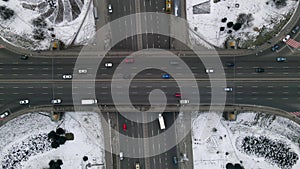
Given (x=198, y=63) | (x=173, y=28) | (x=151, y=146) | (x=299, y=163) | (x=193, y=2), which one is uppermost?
(x=193, y=2)

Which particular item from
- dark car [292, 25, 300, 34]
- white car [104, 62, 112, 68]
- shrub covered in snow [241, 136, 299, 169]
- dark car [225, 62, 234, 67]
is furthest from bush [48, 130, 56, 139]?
dark car [292, 25, 300, 34]

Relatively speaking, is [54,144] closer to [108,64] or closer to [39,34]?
[108,64]

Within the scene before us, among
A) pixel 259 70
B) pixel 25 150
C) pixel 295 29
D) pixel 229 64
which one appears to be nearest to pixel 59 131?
pixel 25 150

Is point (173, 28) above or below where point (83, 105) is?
above

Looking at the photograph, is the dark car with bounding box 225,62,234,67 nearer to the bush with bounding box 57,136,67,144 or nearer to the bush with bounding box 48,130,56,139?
the bush with bounding box 57,136,67,144

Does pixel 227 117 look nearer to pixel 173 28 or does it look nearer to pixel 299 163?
pixel 299 163

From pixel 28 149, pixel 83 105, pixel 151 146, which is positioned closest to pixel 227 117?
pixel 151 146
